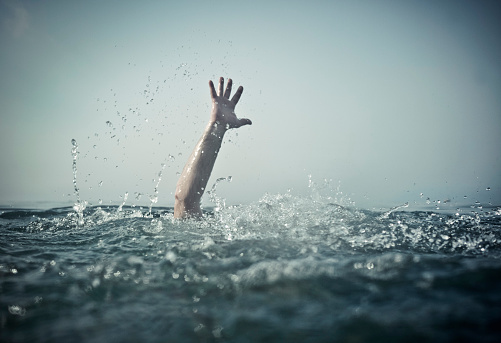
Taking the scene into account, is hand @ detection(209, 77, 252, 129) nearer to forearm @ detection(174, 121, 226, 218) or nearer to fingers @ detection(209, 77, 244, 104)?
fingers @ detection(209, 77, 244, 104)

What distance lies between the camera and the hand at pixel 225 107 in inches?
178

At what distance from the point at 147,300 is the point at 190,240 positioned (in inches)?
52.7

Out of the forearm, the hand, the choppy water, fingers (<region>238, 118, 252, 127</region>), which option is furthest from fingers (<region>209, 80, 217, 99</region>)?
the choppy water

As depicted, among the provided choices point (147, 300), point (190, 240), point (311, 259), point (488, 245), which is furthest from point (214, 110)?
point (488, 245)

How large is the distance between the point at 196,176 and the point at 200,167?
0.49 ft

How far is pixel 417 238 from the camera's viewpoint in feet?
10.9

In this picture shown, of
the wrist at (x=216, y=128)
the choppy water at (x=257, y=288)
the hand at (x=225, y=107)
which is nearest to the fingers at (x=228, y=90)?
the hand at (x=225, y=107)

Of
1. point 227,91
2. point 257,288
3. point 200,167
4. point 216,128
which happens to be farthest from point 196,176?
point 257,288

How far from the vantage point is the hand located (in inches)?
178

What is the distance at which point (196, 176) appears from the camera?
A: 4.05 meters

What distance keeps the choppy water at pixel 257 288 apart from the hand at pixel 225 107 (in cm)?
197

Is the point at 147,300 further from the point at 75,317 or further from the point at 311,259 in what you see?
the point at 311,259

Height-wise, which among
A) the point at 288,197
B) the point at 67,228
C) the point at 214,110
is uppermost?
the point at 214,110

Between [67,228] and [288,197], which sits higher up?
[288,197]
